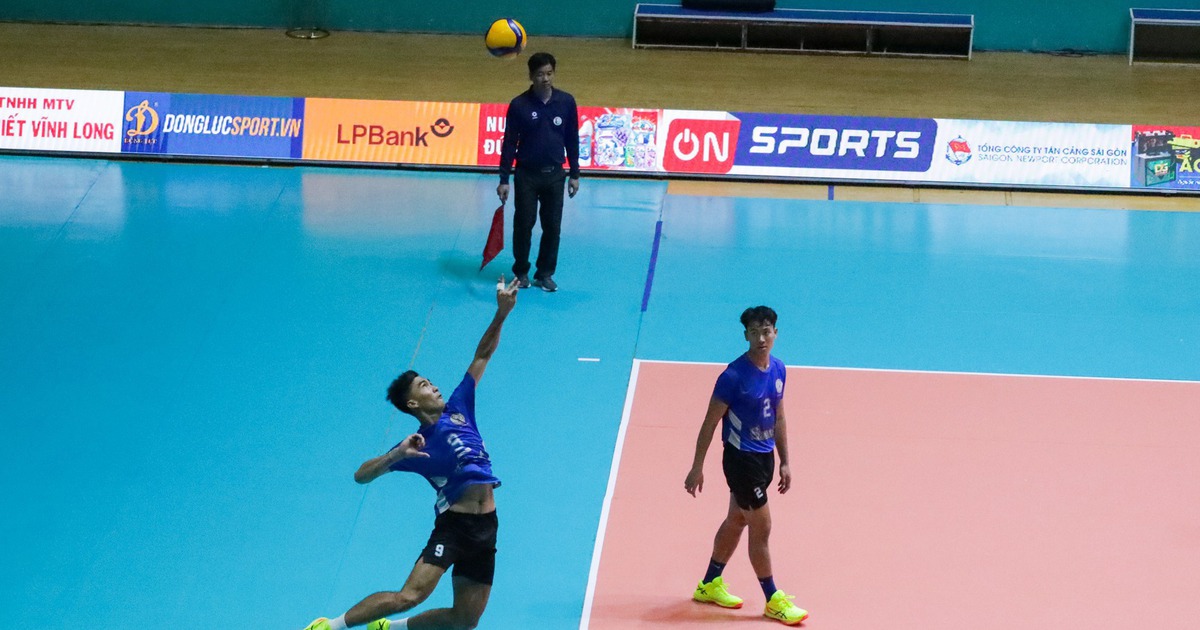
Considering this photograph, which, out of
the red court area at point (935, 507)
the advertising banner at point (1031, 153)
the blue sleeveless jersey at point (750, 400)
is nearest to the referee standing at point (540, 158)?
the red court area at point (935, 507)

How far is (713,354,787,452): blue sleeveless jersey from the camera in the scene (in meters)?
8.49

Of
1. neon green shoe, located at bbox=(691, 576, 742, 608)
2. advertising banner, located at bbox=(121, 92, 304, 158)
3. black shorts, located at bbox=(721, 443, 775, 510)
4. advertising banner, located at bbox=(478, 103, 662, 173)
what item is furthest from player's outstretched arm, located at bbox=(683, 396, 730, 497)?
advertising banner, located at bbox=(121, 92, 304, 158)

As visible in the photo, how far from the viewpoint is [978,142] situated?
17422mm

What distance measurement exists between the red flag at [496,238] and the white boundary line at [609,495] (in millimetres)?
2251

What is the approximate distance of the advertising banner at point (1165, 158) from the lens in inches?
675

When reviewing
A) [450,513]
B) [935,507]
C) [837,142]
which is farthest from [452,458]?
[837,142]

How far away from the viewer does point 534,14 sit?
24.0 metres

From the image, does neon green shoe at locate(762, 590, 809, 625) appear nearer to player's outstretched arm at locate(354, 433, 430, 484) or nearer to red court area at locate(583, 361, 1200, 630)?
red court area at locate(583, 361, 1200, 630)

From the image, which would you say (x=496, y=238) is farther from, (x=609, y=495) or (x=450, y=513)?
(x=450, y=513)

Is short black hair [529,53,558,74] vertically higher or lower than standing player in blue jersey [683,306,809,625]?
higher

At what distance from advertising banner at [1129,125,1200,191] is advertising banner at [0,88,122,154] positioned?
40.7 ft

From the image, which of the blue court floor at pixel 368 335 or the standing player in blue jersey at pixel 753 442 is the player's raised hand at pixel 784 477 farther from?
the blue court floor at pixel 368 335

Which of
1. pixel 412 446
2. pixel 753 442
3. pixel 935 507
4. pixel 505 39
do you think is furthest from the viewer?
pixel 505 39

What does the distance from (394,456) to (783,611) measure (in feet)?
9.03
